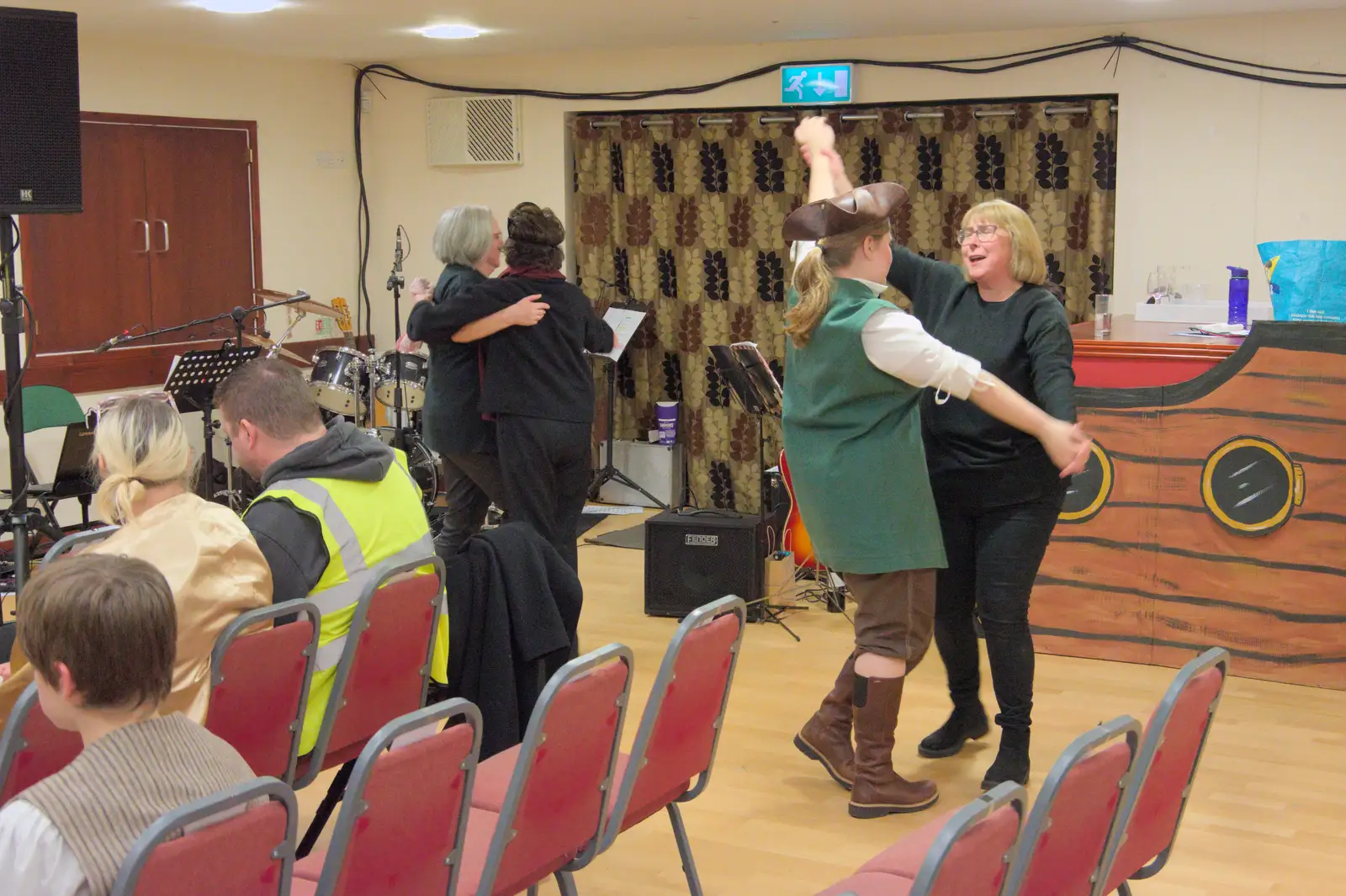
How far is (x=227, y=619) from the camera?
97.0 inches

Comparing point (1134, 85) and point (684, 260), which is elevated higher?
point (1134, 85)

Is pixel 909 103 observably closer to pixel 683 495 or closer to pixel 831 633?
pixel 683 495

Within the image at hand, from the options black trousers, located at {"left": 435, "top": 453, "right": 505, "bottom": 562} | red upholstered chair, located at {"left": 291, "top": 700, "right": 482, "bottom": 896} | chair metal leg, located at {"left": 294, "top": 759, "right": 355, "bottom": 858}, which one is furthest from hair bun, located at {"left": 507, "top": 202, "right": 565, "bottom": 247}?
red upholstered chair, located at {"left": 291, "top": 700, "right": 482, "bottom": 896}

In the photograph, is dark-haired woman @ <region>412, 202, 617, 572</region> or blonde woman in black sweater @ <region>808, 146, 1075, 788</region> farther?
dark-haired woman @ <region>412, 202, 617, 572</region>

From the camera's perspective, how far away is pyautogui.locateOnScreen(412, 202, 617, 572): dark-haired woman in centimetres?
435

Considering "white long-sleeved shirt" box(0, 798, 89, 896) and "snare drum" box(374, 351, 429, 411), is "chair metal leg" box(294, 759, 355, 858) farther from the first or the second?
"snare drum" box(374, 351, 429, 411)

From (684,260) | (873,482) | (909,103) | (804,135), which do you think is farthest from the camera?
(684,260)

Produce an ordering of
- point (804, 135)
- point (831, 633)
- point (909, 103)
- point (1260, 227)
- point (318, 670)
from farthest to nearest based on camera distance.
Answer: point (909, 103) → point (1260, 227) → point (831, 633) → point (804, 135) → point (318, 670)

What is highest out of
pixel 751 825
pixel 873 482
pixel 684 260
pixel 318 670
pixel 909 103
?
pixel 909 103

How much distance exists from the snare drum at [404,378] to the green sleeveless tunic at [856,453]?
402 cm

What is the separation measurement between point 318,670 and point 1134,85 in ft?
16.6

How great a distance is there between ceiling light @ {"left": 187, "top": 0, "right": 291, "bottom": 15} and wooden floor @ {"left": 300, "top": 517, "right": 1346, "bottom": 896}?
2873mm

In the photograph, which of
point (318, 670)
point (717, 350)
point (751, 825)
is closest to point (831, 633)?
point (717, 350)

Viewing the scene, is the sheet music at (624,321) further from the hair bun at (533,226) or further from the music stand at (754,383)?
the hair bun at (533,226)
